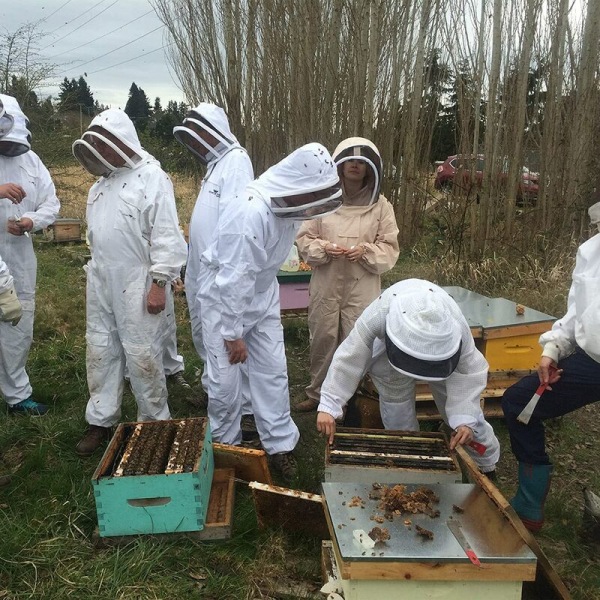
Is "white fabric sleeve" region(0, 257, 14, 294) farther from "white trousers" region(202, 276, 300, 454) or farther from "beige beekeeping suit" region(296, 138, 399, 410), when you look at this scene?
"beige beekeeping suit" region(296, 138, 399, 410)

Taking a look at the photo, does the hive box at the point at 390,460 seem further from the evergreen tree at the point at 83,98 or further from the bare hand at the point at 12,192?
the evergreen tree at the point at 83,98

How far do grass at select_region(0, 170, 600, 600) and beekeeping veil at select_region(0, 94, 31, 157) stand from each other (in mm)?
1722

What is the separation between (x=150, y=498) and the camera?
2.53 m

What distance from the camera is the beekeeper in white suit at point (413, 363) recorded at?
2332 millimetres

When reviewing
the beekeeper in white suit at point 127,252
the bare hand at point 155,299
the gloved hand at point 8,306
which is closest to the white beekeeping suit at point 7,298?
the gloved hand at point 8,306

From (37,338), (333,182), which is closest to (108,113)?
(333,182)

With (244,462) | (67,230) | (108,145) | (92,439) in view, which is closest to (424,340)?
(244,462)

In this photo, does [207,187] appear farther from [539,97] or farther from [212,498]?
[539,97]

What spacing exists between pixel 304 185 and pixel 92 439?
199 centimetres

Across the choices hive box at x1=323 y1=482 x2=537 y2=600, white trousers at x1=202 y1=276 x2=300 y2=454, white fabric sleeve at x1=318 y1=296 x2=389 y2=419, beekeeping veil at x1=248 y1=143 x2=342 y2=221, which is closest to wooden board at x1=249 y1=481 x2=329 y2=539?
white fabric sleeve at x1=318 y1=296 x2=389 y2=419

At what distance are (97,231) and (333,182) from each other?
55.3 inches

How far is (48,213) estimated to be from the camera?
3.98 m

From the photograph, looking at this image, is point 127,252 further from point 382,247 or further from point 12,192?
point 382,247

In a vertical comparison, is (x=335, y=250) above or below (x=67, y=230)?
above
